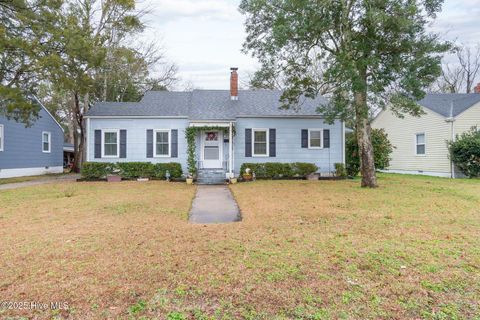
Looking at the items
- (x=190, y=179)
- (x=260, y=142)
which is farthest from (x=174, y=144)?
(x=260, y=142)

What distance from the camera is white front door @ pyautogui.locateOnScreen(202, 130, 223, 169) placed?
15914 mm

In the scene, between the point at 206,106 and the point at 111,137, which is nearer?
the point at 111,137

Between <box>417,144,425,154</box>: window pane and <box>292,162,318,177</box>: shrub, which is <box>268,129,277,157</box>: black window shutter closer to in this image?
<box>292,162,318,177</box>: shrub

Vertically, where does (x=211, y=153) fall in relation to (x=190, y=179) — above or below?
above

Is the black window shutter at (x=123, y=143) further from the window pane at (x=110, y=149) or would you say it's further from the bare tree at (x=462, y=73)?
the bare tree at (x=462, y=73)

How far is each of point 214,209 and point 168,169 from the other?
7.74 metres

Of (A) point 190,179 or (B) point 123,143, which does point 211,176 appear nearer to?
(A) point 190,179

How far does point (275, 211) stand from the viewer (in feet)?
24.3

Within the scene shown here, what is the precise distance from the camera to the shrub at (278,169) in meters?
15.4

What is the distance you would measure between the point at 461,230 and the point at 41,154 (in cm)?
2328

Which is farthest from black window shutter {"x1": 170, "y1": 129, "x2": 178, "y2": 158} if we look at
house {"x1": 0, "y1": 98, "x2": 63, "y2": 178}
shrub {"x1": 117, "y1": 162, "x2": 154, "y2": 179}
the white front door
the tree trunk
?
the tree trunk

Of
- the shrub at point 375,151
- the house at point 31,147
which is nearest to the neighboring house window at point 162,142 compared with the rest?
the house at point 31,147

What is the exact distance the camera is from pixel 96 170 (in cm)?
1516

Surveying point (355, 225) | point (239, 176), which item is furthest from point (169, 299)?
point (239, 176)
